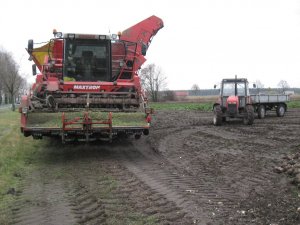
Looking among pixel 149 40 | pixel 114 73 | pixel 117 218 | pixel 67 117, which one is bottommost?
pixel 117 218

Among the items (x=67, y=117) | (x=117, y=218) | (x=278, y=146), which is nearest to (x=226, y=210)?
(x=117, y=218)

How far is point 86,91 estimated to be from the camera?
11734 millimetres

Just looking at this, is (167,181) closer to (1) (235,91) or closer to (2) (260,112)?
(1) (235,91)

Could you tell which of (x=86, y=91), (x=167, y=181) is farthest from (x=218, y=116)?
(x=167, y=181)

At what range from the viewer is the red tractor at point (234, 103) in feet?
67.1

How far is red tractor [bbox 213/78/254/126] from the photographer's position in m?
20.5

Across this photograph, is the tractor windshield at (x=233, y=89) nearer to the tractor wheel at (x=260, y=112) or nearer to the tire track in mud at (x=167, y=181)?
the tractor wheel at (x=260, y=112)

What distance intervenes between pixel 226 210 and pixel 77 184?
3067 mm

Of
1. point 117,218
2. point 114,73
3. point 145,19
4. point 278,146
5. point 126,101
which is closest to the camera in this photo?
point 117,218

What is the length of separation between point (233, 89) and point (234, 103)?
1.38 m

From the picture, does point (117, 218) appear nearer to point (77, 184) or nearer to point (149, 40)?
point (77, 184)

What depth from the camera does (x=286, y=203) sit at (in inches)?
241

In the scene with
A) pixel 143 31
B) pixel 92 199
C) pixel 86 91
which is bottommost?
pixel 92 199

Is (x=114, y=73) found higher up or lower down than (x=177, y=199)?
higher up
